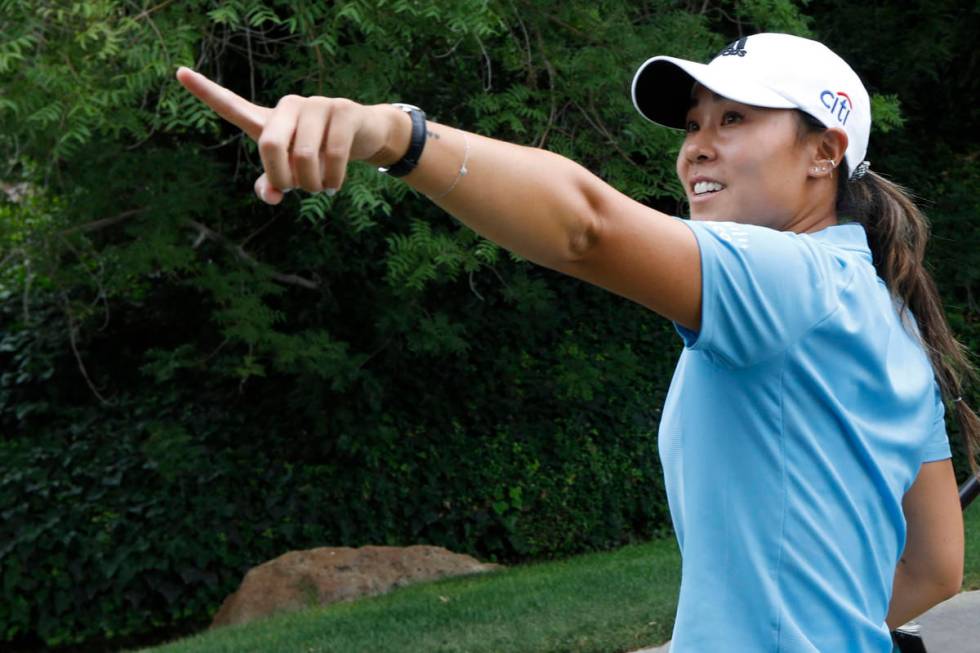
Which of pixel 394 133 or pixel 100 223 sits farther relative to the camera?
pixel 100 223

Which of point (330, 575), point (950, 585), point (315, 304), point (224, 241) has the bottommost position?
point (330, 575)

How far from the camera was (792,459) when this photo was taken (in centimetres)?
162

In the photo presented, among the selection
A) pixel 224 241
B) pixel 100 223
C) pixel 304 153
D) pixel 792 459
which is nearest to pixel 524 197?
pixel 304 153

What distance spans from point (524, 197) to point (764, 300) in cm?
32

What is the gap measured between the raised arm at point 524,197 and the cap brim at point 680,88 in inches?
16.3

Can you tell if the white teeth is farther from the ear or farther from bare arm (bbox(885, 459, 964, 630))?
bare arm (bbox(885, 459, 964, 630))

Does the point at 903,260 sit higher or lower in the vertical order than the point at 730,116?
lower

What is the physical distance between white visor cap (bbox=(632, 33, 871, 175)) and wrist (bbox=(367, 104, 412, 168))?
597 mm

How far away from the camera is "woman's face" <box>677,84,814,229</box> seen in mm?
1805

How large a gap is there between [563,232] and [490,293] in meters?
8.37

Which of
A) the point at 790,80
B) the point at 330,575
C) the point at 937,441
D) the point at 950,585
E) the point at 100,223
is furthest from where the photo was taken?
the point at 330,575

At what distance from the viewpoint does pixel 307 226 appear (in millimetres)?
8508

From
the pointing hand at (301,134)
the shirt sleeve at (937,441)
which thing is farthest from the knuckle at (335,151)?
the shirt sleeve at (937,441)

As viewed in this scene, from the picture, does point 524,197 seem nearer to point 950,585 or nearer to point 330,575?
point 950,585
